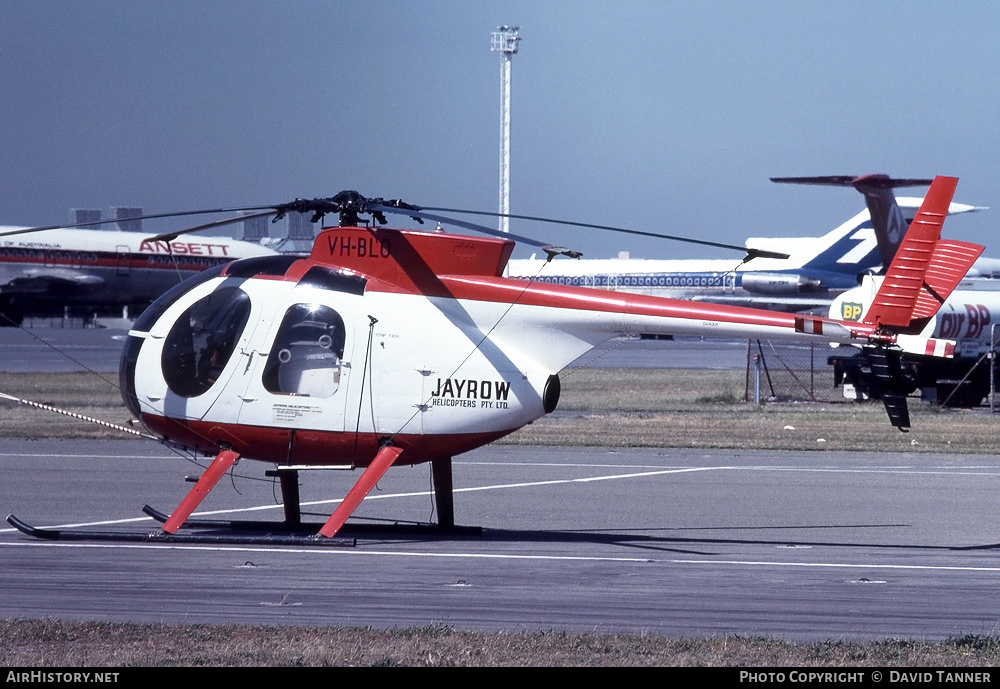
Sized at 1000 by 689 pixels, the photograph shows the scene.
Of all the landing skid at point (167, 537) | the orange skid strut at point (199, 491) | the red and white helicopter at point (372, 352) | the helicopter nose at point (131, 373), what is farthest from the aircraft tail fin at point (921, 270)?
the helicopter nose at point (131, 373)

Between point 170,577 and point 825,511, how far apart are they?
7.49 metres

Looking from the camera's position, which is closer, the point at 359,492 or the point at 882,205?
the point at 359,492

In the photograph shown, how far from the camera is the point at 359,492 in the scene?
1104 centimetres

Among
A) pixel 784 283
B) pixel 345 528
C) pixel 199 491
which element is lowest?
Result: pixel 345 528

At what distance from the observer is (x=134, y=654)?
6871mm

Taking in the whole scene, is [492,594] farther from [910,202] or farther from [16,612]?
[910,202]

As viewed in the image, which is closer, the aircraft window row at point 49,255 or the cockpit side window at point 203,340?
the cockpit side window at point 203,340

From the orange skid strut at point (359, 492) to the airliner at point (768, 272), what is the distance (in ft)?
106

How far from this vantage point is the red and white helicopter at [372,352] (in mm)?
11414

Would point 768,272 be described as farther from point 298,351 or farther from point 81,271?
point 298,351

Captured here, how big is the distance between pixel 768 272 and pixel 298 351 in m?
52.4

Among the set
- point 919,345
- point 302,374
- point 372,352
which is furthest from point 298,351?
point 919,345

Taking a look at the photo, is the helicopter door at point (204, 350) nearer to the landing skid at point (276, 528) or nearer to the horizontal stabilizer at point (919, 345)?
the landing skid at point (276, 528)
